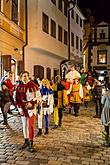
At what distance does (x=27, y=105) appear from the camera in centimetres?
830

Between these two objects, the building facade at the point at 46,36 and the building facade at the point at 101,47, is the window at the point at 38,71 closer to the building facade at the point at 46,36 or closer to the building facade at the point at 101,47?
the building facade at the point at 46,36

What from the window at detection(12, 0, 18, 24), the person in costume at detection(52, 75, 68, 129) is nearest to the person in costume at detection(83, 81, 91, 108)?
the window at detection(12, 0, 18, 24)

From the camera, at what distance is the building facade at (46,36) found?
19.9m

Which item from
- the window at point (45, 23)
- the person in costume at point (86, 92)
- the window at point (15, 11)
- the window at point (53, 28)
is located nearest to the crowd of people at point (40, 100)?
the person in costume at point (86, 92)

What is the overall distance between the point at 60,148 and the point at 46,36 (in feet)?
46.7

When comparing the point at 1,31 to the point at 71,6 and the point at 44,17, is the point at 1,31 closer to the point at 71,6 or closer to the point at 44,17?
the point at 44,17

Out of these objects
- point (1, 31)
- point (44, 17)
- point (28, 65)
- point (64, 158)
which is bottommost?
point (64, 158)

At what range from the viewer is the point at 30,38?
20.0m

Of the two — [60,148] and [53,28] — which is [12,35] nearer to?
[53,28]

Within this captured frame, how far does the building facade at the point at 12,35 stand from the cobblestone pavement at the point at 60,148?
4.16 m

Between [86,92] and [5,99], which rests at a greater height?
[5,99]

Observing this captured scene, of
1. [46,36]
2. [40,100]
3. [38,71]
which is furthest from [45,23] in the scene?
[40,100]

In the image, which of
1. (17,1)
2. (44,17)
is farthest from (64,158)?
(44,17)

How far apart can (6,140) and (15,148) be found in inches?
39.9
